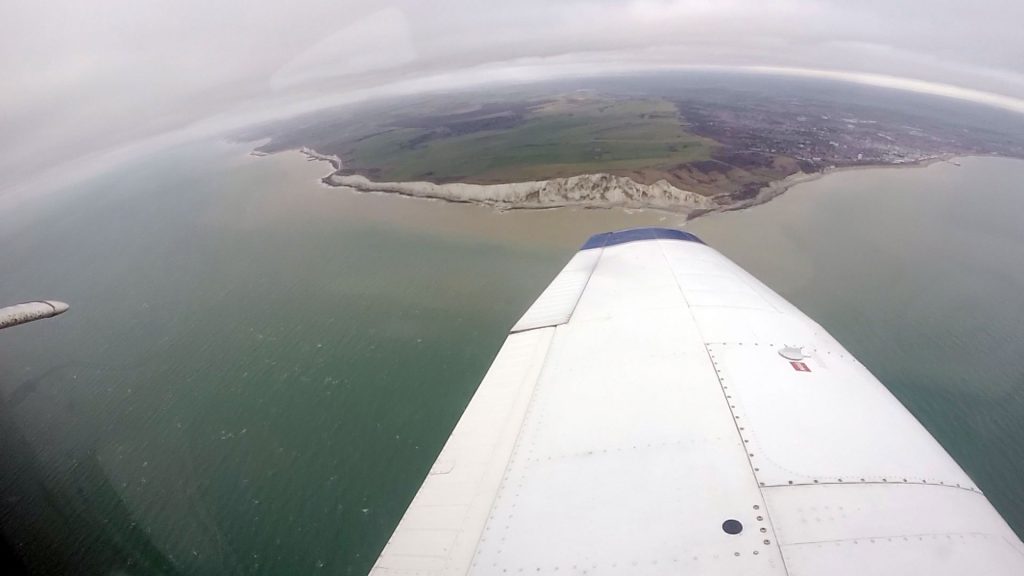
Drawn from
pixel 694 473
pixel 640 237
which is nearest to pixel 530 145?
pixel 640 237

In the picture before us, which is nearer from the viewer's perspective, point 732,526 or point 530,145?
point 732,526

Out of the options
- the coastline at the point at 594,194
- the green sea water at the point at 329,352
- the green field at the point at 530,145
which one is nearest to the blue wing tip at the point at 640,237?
the green sea water at the point at 329,352

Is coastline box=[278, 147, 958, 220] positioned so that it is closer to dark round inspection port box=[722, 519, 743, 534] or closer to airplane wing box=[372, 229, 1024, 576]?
airplane wing box=[372, 229, 1024, 576]

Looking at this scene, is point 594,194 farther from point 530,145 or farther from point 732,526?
point 732,526

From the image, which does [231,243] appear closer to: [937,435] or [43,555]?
[43,555]

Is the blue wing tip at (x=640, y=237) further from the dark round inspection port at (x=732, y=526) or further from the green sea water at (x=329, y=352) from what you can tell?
the green sea water at (x=329, y=352)

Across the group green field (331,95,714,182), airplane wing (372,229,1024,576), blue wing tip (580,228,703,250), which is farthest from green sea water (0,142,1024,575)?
green field (331,95,714,182)
